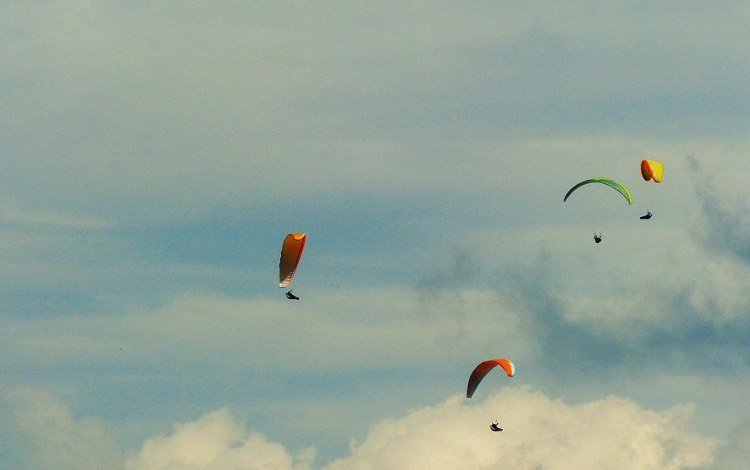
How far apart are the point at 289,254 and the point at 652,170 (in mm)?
41252

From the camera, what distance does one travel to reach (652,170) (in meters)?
193

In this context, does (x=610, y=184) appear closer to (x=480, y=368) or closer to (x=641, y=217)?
(x=641, y=217)

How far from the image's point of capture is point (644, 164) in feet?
639

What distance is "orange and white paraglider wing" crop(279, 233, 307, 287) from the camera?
616 feet

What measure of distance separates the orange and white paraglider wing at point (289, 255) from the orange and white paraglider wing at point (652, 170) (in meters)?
38.3

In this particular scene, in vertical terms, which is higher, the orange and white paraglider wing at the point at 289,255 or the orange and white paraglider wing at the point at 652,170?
the orange and white paraglider wing at the point at 652,170

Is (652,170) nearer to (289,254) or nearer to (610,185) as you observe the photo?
(610,185)

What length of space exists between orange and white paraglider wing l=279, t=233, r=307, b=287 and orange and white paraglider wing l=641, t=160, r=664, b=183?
3829 cm

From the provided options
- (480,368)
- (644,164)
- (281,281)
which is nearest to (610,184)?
(644,164)

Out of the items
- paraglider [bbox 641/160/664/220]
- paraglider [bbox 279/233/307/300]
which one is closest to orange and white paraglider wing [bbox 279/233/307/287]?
paraglider [bbox 279/233/307/300]

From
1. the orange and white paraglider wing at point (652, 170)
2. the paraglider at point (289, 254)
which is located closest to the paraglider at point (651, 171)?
the orange and white paraglider wing at point (652, 170)

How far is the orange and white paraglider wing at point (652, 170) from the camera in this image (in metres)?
192

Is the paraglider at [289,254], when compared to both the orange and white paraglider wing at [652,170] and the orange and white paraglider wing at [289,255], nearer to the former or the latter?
the orange and white paraglider wing at [289,255]

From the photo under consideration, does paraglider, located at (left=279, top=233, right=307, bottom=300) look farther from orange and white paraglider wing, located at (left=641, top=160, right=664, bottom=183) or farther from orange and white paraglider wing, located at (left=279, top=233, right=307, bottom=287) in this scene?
orange and white paraglider wing, located at (left=641, top=160, right=664, bottom=183)
